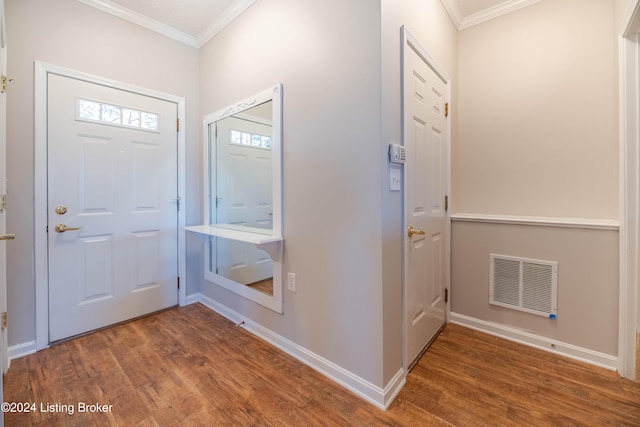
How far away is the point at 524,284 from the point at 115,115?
3575mm

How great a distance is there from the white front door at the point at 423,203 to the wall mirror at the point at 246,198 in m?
0.89

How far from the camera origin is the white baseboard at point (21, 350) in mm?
1909

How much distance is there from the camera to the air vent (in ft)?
6.61

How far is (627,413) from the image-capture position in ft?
4.70

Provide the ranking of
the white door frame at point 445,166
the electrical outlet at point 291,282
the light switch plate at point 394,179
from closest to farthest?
1. the light switch plate at point 394,179
2. the white door frame at point 445,166
3. the electrical outlet at point 291,282

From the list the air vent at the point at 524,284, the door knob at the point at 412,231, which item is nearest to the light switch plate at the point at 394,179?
the door knob at the point at 412,231

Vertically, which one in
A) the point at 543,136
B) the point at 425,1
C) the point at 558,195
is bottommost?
the point at 558,195

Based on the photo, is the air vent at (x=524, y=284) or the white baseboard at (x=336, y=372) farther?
the air vent at (x=524, y=284)

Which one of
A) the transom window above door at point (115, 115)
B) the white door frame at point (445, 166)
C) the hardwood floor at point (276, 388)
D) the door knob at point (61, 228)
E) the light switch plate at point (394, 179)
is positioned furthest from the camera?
the transom window above door at point (115, 115)

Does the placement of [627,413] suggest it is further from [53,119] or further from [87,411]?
[53,119]

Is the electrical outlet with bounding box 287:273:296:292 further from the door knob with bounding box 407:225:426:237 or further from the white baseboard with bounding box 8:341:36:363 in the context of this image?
the white baseboard with bounding box 8:341:36:363

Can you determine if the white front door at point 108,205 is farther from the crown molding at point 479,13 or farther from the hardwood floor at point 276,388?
the crown molding at point 479,13

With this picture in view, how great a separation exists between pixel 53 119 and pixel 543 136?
3.71 m

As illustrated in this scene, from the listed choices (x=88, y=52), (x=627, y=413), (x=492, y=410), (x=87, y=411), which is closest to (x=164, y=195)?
(x=88, y=52)
